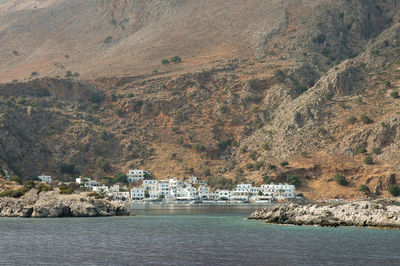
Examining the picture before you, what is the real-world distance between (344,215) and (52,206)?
35764 mm

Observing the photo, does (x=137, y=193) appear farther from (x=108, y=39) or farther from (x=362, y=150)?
(x=108, y=39)

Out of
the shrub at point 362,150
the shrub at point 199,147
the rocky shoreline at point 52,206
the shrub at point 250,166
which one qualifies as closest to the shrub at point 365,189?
the shrub at point 362,150

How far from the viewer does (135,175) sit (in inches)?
4904

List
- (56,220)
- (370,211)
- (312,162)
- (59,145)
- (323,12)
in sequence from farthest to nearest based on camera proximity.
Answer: (323,12) → (59,145) → (312,162) → (56,220) → (370,211)

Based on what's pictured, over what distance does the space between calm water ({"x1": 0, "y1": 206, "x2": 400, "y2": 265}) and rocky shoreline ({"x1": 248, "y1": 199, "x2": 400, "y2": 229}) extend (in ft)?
7.30

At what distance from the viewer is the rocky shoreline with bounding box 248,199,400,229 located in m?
58.8

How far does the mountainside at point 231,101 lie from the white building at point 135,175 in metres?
3.60

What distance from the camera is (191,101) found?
14562cm

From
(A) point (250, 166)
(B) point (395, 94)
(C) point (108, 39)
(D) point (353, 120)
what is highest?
(C) point (108, 39)

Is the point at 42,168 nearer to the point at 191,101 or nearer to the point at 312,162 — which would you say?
the point at 191,101

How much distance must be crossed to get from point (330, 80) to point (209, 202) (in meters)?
39.3

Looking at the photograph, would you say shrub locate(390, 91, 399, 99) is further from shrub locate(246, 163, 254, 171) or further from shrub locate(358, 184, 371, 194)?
shrub locate(246, 163, 254, 171)

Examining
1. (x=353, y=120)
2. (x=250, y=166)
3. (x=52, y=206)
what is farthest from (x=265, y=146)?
(x=52, y=206)

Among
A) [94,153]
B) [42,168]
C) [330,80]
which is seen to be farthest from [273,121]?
[42,168]
